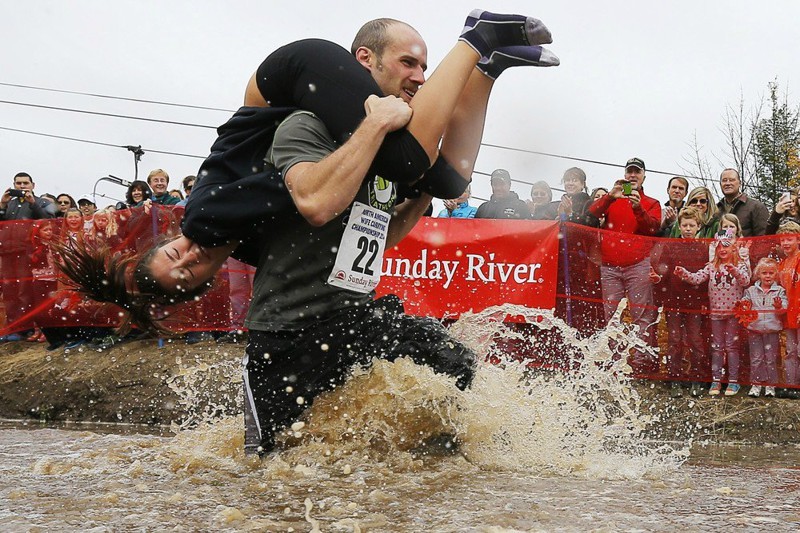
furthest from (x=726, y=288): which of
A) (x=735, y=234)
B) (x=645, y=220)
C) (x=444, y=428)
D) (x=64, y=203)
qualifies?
(x=64, y=203)

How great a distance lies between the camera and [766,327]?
7820mm

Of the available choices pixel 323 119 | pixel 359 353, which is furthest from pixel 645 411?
pixel 323 119

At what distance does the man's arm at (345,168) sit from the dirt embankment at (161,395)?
512cm

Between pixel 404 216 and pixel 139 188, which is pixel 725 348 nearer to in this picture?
pixel 404 216

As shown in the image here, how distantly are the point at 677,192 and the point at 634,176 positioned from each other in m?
0.71

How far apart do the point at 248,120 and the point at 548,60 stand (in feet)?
3.99

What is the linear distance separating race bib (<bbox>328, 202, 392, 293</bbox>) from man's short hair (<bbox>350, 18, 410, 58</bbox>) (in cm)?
63

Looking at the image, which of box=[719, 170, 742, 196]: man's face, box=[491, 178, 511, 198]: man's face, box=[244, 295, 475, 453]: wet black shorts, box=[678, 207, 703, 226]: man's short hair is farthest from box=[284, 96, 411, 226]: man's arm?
box=[719, 170, 742, 196]: man's face

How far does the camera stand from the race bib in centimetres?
349

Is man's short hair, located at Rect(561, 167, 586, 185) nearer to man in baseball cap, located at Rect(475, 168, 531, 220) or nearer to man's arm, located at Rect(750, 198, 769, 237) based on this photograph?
man in baseball cap, located at Rect(475, 168, 531, 220)

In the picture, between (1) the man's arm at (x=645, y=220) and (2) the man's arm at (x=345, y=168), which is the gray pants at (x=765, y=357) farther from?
(2) the man's arm at (x=345, y=168)

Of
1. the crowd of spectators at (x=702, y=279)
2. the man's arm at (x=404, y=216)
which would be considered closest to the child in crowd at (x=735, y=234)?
the crowd of spectators at (x=702, y=279)


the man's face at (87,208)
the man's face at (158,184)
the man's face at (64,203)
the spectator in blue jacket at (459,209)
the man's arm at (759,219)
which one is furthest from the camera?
the man's face at (87,208)

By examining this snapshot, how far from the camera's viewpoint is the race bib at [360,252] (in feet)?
11.4
